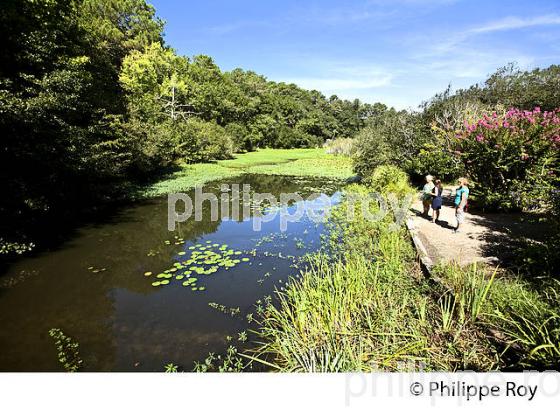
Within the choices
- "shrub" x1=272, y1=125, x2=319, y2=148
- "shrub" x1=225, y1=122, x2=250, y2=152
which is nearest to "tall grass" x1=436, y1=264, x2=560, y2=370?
"shrub" x1=225, y1=122, x2=250, y2=152

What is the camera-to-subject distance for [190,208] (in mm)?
14141

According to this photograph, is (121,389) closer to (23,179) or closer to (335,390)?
(335,390)

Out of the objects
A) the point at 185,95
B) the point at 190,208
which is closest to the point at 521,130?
the point at 190,208

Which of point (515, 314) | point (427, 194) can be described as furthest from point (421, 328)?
point (427, 194)

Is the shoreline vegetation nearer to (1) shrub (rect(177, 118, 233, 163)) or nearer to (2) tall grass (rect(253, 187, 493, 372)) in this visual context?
(2) tall grass (rect(253, 187, 493, 372))

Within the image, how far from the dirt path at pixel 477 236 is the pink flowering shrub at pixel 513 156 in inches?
27.4

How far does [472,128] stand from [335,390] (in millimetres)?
11330

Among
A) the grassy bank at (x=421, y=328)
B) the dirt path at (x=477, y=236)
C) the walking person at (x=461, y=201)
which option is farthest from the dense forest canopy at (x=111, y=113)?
the grassy bank at (x=421, y=328)

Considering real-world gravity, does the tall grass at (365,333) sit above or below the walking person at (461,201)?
below

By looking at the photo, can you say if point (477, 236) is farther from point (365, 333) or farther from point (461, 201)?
point (365, 333)

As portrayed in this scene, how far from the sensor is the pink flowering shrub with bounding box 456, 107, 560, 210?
9.45 m

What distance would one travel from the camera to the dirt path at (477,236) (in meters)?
6.82

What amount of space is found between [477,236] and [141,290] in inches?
328

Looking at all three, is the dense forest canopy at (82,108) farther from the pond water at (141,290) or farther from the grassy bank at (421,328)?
the grassy bank at (421,328)
